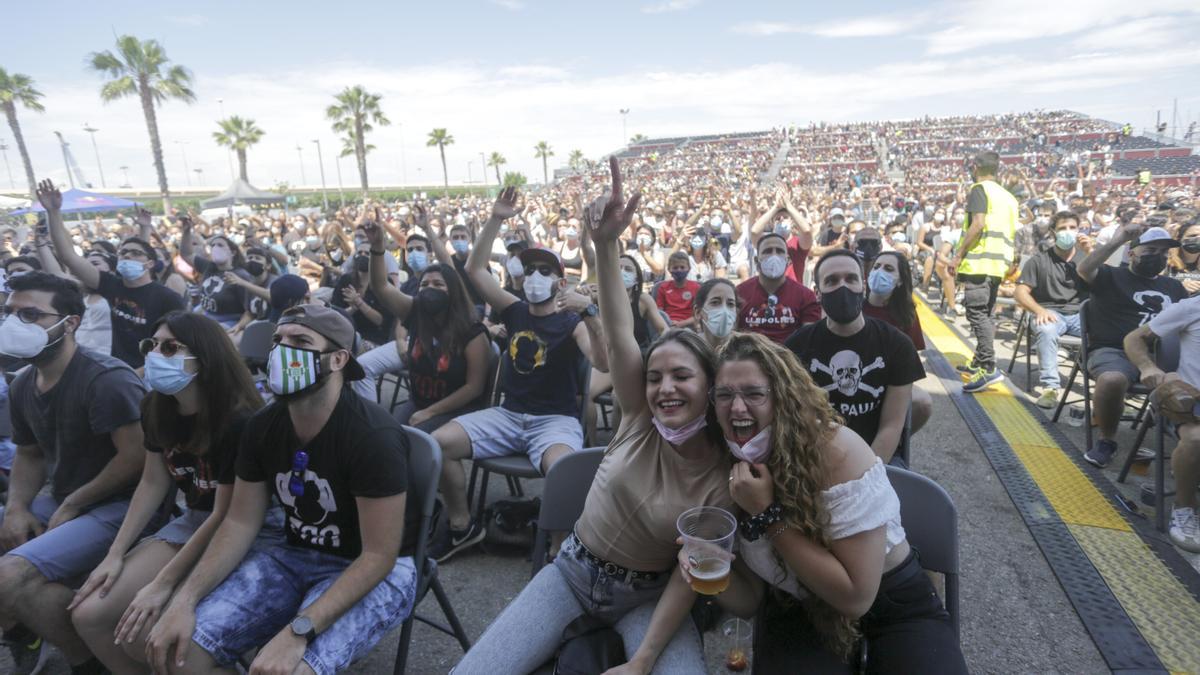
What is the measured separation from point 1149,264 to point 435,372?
5.58 meters

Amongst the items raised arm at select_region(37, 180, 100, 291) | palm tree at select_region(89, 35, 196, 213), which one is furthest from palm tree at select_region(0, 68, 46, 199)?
raised arm at select_region(37, 180, 100, 291)

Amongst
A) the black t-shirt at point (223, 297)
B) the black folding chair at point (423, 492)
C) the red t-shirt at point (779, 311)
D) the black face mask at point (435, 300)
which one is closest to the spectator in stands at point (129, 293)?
the black t-shirt at point (223, 297)

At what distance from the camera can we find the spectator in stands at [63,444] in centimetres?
265

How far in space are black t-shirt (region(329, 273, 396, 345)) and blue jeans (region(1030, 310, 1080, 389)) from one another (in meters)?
6.48

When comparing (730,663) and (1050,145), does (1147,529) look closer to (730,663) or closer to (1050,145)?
(730,663)

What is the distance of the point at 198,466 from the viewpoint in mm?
2682

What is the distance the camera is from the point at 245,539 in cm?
238

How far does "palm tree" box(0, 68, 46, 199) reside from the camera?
117ft

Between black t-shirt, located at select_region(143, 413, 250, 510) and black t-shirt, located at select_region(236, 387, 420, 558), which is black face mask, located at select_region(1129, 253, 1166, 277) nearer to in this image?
black t-shirt, located at select_region(236, 387, 420, 558)

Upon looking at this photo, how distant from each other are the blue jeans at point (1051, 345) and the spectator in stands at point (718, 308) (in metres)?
3.58

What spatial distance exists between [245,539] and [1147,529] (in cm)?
485

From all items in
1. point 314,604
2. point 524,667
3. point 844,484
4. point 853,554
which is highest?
point 844,484

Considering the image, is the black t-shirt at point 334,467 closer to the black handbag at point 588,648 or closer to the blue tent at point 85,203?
the black handbag at point 588,648

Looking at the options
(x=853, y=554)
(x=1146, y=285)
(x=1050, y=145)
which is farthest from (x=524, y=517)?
(x=1050, y=145)
